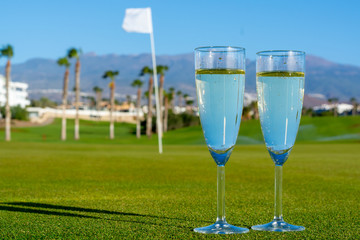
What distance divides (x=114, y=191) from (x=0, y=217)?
309 centimetres

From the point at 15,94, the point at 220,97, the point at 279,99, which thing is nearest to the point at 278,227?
the point at 279,99

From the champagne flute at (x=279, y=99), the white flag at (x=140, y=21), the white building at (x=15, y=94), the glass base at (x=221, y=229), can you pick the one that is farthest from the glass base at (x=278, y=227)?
the white building at (x=15, y=94)

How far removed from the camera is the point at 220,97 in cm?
387

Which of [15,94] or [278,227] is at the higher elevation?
[15,94]

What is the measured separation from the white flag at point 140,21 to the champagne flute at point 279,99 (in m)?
24.5

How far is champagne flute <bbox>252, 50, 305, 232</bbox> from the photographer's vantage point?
4.01 m

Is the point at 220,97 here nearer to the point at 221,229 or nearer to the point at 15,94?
the point at 221,229

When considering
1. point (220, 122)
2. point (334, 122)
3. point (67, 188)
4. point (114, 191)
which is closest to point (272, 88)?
point (220, 122)

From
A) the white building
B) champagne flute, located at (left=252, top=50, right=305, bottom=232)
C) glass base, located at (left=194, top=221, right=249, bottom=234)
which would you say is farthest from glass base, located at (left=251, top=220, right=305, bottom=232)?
the white building

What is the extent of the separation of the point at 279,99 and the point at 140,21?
82.1ft

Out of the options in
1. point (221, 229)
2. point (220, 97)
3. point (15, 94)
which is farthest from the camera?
point (15, 94)

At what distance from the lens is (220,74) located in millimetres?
3885

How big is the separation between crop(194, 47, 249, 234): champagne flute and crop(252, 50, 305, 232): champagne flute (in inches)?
7.7

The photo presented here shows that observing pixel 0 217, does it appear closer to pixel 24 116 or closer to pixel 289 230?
pixel 289 230
